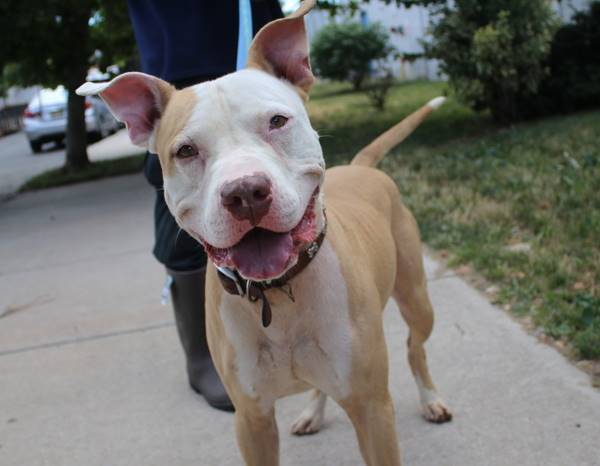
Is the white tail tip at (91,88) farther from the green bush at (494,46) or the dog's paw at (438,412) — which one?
the green bush at (494,46)

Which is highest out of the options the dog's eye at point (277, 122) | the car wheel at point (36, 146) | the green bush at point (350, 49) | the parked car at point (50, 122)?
the dog's eye at point (277, 122)

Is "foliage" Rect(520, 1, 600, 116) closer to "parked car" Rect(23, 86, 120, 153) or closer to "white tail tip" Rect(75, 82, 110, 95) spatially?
"white tail tip" Rect(75, 82, 110, 95)

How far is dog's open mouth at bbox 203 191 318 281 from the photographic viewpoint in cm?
210

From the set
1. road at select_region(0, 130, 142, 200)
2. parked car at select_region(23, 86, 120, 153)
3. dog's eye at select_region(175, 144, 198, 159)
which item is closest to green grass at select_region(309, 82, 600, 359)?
dog's eye at select_region(175, 144, 198, 159)

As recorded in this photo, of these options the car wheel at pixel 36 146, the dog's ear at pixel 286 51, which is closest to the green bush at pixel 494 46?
the dog's ear at pixel 286 51

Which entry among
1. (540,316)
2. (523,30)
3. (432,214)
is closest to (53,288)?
(432,214)

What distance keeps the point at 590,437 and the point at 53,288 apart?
437 centimetres

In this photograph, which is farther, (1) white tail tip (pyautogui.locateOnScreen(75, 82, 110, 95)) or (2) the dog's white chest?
(2) the dog's white chest

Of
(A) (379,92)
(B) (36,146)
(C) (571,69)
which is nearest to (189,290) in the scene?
(C) (571,69)

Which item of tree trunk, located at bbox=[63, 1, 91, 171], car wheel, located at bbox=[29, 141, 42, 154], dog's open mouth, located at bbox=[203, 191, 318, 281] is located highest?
dog's open mouth, located at bbox=[203, 191, 318, 281]

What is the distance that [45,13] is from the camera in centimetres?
1019

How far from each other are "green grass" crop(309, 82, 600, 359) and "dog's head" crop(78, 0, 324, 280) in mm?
518

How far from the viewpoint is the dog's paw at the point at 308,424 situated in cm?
339

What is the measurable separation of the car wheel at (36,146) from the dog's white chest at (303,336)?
66.5ft
